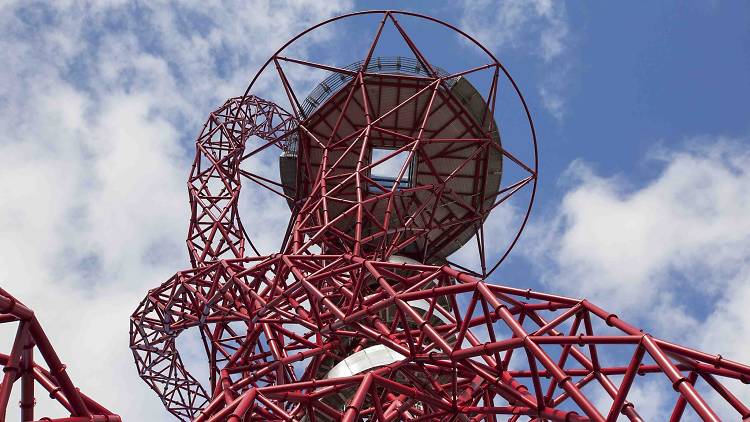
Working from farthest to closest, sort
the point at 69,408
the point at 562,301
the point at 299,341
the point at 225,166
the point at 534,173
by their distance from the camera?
the point at 534,173
the point at 225,166
the point at 299,341
the point at 562,301
the point at 69,408

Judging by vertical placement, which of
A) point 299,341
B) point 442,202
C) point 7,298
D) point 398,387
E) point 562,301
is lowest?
point 7,298

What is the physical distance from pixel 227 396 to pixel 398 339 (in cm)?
464

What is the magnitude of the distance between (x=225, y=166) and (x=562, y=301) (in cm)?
1772

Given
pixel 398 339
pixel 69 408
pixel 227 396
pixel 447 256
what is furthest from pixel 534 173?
pixel 69 408

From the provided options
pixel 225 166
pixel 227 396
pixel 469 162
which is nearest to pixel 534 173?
pixel 469 162

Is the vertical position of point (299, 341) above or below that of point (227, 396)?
above

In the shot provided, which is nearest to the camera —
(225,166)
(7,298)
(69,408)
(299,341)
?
(7,298)

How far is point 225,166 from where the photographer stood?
30.5 metres

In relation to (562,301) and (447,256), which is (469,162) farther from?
(562,301)

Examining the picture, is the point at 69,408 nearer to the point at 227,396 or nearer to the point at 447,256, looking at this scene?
the point at 227,396

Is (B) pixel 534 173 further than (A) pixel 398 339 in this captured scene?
Yes

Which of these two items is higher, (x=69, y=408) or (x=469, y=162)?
(x=469, y=162)

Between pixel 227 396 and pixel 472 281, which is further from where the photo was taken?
pixel 227 396

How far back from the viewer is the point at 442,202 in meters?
34.7
